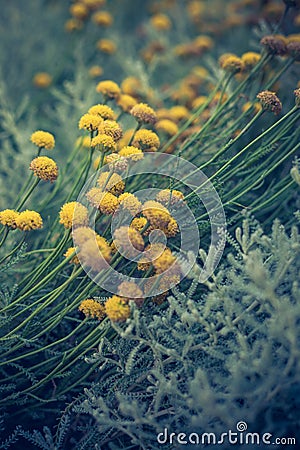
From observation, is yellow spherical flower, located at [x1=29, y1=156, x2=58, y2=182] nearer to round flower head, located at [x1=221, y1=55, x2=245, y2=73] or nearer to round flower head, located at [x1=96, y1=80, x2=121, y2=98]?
round flower head, located at [x1=96, y1=80, x2=121, y2=98]

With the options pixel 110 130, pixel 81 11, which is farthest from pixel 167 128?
pixel 81 11

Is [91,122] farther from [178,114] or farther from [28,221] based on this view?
[178,114]

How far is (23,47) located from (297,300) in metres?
1.80

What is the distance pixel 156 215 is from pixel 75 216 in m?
0.16

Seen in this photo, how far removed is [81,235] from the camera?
0.84m

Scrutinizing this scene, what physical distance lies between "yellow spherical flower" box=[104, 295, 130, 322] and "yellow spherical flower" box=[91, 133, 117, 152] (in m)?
0.32

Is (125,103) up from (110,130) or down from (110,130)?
up

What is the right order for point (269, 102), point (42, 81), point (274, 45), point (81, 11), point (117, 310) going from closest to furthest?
point (117, 310)
point (269, 102)
point (274, 45)
point (81, 11)
point (42, 81)

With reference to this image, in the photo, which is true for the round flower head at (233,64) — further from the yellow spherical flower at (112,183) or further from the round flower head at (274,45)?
the yellow spherical flower at (112,183)

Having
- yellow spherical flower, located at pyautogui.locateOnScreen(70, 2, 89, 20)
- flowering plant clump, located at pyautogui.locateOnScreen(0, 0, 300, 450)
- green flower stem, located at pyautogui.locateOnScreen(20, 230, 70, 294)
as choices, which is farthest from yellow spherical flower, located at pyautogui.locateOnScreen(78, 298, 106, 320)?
yellow spherical flower, located at pyautogui.locateOnScreen(70, 2, 89, 20)

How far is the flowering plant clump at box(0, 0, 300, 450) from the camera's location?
814 mm

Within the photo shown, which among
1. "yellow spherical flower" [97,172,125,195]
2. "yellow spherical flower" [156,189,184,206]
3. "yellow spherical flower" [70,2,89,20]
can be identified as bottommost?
"yellow spherical flower" [156,189,184,206]

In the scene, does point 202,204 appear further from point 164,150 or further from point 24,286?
point 24,286

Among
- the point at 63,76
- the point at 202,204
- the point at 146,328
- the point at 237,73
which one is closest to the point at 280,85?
the point at 237,73
